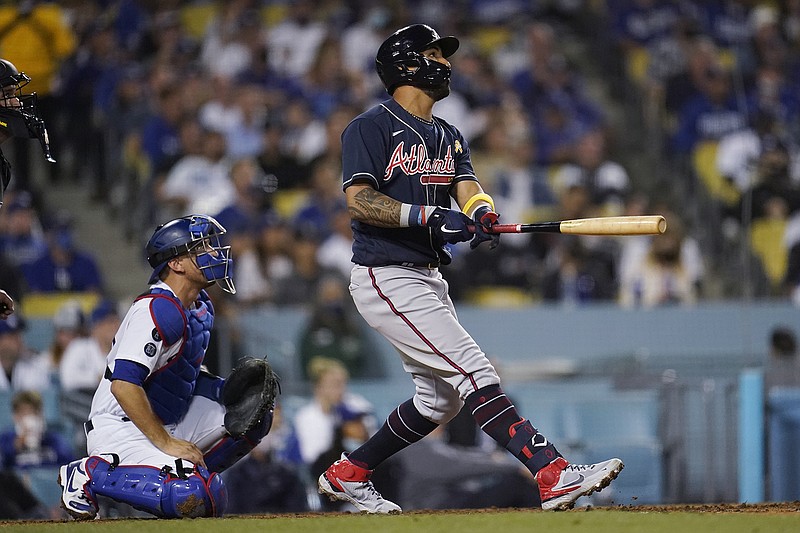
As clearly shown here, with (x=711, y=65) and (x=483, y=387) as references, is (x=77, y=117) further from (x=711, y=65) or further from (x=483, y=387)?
(x=483, y=387)

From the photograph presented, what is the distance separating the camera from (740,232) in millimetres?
10547

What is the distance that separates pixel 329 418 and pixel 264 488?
2.89 ft

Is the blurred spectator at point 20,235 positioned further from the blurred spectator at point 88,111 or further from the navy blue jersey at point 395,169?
the navy blue jersey at point 395,169

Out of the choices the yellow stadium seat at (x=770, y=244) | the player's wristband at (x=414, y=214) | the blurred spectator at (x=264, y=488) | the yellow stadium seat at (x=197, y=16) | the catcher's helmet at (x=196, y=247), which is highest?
the yellow stadium seat at (x=197, y=16)

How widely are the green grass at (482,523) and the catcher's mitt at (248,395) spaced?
53 centimetres

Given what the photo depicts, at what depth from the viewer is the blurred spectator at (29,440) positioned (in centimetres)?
748

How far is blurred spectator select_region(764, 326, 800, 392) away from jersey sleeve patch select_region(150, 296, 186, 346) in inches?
159

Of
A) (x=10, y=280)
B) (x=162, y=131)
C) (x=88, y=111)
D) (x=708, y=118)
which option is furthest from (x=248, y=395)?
(x=708, y=118)

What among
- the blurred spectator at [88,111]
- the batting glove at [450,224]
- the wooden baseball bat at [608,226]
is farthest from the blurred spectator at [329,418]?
the blurred spectator at [88,111]

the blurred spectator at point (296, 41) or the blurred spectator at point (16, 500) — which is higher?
the blurred spectator at point (296, 41)

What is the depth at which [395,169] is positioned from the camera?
4973mm

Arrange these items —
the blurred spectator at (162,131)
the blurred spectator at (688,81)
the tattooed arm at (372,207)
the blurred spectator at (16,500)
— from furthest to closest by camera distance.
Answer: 1. the blurred spectator at (688,81)
2. the blurred spectator at (162,131)
3. the blurred spectator at (16,500)
4. the tattooed arm at (372,207)

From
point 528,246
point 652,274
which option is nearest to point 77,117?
point 528,246

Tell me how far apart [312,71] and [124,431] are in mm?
7765
